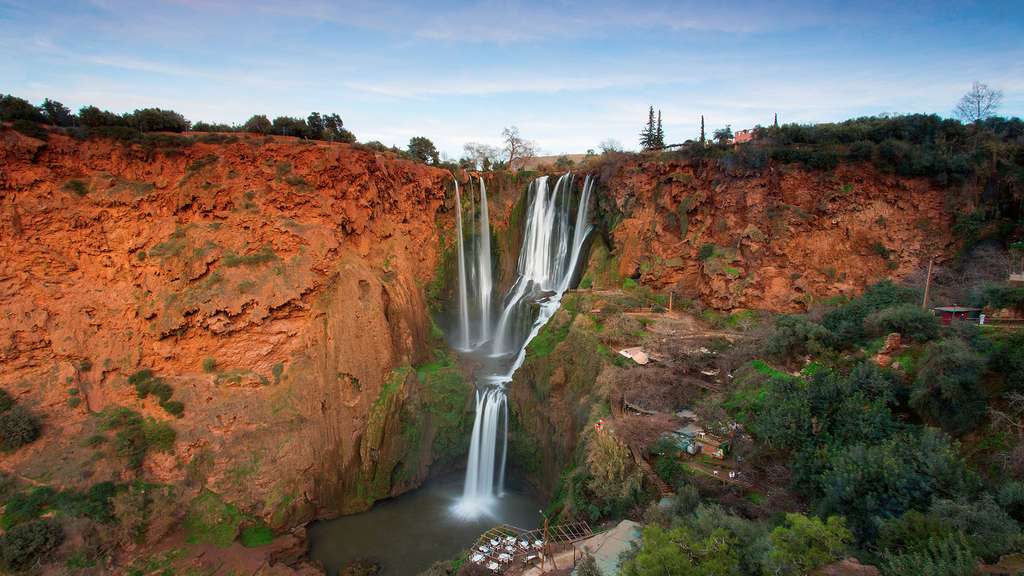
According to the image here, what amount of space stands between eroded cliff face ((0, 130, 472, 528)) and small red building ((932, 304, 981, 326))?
16.5 metres

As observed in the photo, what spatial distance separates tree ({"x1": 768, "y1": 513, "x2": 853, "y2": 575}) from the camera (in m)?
7.30

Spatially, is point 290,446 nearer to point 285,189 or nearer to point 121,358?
point 121,358

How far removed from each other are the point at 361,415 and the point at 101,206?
41.3 feet

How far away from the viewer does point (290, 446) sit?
59.3 ft

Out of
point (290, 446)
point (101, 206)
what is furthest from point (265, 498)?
point (101, 206)

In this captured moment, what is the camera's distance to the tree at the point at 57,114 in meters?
18.5

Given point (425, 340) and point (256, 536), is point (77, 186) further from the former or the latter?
point (425, 340)

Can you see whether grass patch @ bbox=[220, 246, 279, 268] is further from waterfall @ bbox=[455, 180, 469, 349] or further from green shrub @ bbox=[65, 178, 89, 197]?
waterfall @ bbox=[455, 180, 469, 349]

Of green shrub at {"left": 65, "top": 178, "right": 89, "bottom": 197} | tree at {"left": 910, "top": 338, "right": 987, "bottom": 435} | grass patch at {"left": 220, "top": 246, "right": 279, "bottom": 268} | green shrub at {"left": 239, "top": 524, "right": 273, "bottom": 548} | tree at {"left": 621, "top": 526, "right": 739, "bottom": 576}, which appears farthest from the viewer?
grass patch at {"left": 220, "top": 246, "right": 279, "bottom": 268}

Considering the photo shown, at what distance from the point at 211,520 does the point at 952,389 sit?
2132 centimetres

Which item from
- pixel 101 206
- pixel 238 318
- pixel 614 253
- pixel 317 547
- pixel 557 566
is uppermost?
pixel 101 206

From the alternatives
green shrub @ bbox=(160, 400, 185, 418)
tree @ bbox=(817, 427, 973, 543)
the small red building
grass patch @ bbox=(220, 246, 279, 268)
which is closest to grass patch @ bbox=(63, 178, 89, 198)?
grass patch @ bbox=(220, 246, 279, 268)

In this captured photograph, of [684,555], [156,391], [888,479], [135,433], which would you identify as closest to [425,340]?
[156,391]

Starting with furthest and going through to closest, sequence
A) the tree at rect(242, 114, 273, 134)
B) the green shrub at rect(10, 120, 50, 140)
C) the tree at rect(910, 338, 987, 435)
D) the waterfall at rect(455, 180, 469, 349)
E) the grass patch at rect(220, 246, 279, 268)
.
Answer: the waterfall at rect(455, 180, 469, 349)
the tree at rect(242, 114, 273, 134)
the grass patch at rect(220, 246, 279, 268)
the green shrub at rect(10, 120, 50, 140)
the tree at rect(910, 338, 987, 435)
